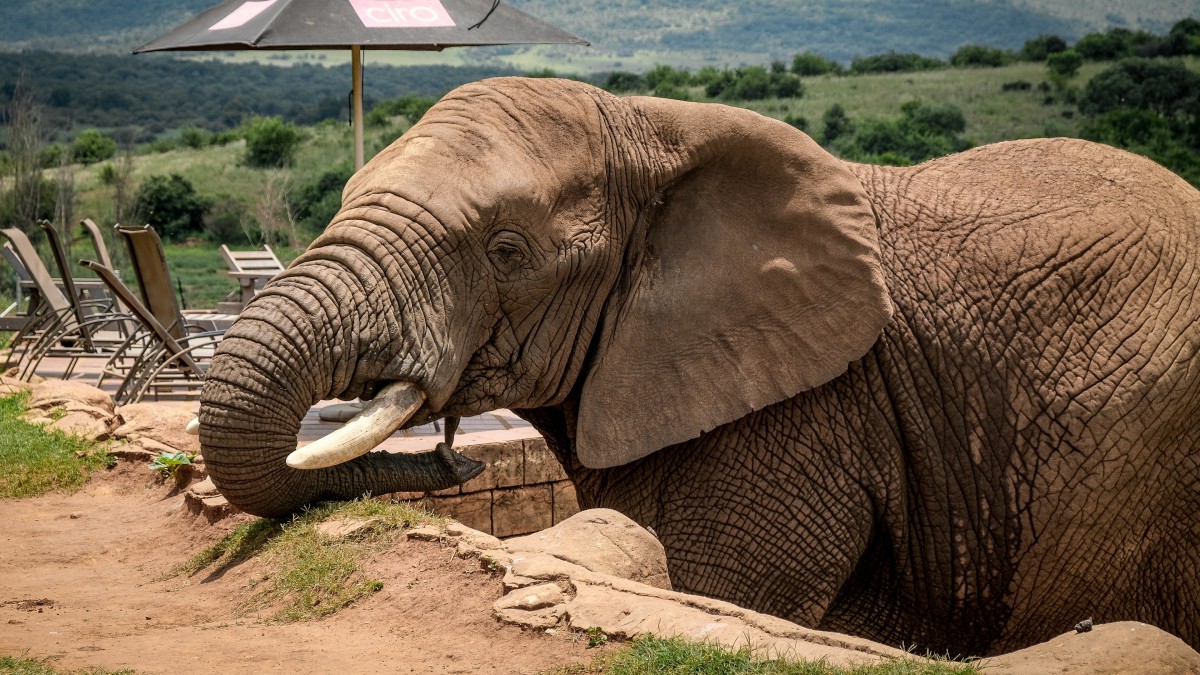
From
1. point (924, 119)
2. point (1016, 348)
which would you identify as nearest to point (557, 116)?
point (1016, 348)

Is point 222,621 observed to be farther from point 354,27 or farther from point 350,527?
point 354,27

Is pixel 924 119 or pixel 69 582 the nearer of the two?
pixel 69 582

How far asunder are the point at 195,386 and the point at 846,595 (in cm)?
699

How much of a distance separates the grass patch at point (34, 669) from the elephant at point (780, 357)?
84 cm

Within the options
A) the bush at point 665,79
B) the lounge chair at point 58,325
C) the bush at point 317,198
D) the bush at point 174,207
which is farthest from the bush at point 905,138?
the lounge chair at point 58,325

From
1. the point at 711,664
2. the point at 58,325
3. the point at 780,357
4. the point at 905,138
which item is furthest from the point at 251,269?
the point at 905,138

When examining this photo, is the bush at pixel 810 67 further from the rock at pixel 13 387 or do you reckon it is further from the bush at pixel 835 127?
the rock at pixel 13 387

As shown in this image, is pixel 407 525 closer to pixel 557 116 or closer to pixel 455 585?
pixel 455 585

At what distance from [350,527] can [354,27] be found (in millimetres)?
4287

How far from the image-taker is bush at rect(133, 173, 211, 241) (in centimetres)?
5200

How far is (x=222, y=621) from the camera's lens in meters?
5.12

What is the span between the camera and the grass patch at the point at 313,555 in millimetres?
5121

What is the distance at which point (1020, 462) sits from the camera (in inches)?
220

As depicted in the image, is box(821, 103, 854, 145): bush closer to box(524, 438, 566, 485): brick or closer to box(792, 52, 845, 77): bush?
box(792, 52, 845, 77): bush
